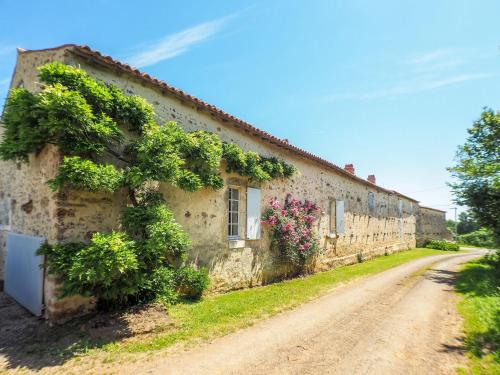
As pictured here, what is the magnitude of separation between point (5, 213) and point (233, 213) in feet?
20.3

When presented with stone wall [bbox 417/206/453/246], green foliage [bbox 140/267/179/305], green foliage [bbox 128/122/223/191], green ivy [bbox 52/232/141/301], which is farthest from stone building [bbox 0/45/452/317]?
stone wall [bbox 417/206/453/246]

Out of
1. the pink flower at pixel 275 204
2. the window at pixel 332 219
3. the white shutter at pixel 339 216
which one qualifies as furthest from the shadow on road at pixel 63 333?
the white shutter at pixel 339 216

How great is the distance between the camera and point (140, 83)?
20.0 ft

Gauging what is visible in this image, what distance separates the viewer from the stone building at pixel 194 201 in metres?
4.98

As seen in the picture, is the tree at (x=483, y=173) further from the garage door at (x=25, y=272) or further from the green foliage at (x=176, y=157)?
the garage door at (x=25, y=272)

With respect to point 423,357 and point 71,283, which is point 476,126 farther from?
point 71,283

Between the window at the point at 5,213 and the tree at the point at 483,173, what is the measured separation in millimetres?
15417

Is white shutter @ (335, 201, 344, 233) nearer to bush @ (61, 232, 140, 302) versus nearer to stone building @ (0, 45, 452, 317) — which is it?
stone building @ (0, 45, 452, 317)

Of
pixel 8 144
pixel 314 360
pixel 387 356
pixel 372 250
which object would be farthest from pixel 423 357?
pixel 372 250

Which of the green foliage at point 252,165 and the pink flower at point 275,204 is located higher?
the green foliage at point 252,165

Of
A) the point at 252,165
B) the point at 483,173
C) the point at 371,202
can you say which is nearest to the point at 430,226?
the point at 371,202

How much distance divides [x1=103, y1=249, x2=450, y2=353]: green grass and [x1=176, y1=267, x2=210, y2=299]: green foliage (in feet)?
0.98

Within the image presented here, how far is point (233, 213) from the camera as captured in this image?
26.2ft

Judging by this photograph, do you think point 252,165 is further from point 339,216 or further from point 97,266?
point 339,216
